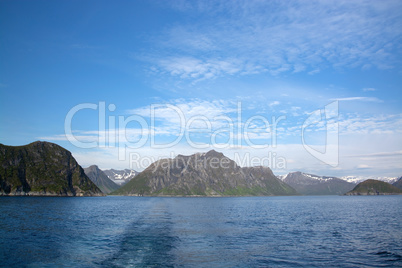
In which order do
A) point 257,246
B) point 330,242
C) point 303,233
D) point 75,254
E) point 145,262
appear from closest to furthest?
1. point 145,262
2. point 75,254
3. point 257,246
4. point 330,242
5. point 303,233

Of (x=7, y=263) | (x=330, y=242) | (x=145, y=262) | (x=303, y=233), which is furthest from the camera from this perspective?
(x=303, y=233)

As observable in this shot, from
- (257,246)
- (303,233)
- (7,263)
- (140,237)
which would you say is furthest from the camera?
(303,233)

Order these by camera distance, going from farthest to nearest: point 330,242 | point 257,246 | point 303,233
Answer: point 303,233 → point 330,242 → point 257,246

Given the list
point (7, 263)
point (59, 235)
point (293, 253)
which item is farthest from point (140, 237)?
point (293, 253)

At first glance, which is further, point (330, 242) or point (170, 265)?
point (330, 242)

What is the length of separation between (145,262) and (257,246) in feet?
60.6

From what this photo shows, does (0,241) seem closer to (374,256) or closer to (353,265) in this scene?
(353,265)

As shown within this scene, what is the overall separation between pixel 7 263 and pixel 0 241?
1603 cm

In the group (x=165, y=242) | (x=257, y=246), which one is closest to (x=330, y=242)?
(x=257, y=246)

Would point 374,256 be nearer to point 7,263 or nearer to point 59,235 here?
point 7,263

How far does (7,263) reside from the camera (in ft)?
105

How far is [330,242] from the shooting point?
48.5 metres

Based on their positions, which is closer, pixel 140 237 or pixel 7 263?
pixel 7 263

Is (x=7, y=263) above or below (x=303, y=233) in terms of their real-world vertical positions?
above
